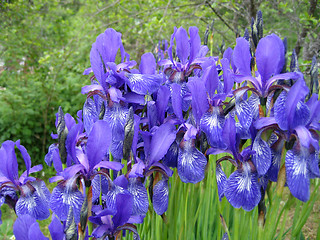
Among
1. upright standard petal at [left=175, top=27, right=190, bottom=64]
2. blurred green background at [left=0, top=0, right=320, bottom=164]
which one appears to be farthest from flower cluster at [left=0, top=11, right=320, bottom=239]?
blurred green background at [left=0, top=0, right=320, bottom=164]

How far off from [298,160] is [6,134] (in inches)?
161

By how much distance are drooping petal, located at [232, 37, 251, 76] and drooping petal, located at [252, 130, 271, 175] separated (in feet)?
0.83

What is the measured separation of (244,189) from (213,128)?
0.70 ft

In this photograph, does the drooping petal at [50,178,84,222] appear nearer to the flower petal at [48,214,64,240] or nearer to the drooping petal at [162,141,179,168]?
the flower petal at [48,214,64,240]

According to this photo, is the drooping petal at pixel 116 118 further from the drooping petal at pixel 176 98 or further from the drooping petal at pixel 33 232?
the drooping petal at pixel 33 232

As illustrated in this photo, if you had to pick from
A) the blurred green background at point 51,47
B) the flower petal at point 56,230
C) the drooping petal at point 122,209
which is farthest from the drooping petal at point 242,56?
the blurred green background at point 51,47

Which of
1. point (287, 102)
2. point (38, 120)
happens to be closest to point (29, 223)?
point (287, 102)

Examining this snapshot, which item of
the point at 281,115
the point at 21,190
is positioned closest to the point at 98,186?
the point at 21,190

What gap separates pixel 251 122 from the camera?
0.97m

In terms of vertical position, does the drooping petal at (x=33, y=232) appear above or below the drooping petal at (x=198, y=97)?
below

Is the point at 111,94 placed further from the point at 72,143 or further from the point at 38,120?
the point at 38,120

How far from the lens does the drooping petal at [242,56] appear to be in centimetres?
107

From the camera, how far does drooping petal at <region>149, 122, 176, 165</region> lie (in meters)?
1.03

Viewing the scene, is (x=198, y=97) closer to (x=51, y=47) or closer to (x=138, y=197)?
(x=138, y=197)
